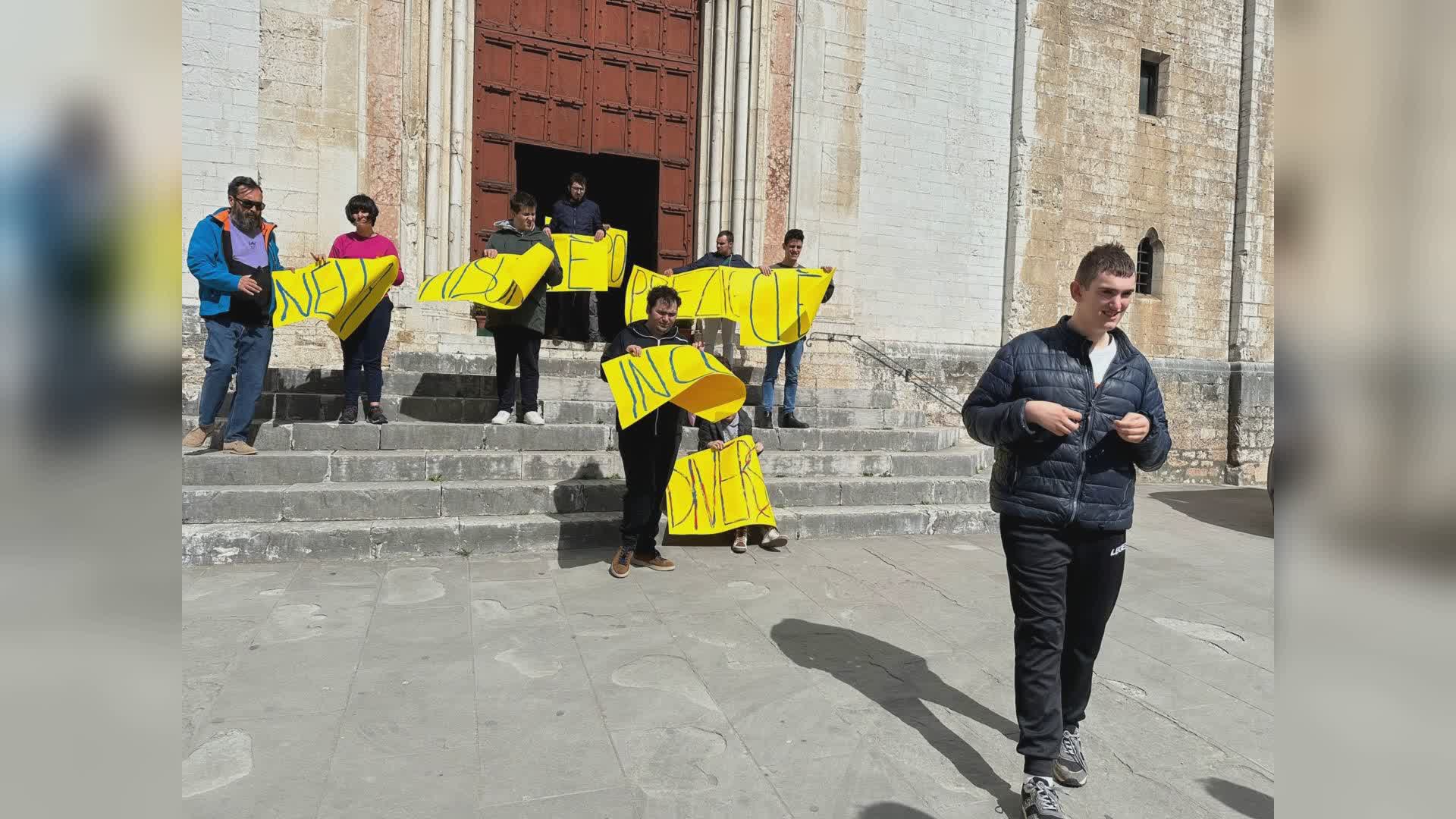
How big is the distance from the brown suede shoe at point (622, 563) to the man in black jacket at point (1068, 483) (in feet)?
9.47

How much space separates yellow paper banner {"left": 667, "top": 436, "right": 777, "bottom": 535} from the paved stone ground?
0.41 m

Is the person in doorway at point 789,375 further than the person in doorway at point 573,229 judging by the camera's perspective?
No

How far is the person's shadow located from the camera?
122 inches

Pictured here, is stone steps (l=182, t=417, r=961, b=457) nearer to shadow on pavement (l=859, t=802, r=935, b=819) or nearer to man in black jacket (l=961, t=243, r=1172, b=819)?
man in black jacket (l=961, t=243, r=1172, b=819)

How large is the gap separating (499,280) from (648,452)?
2.59 meters

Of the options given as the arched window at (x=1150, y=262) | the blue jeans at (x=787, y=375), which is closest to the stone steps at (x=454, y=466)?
the blue jeans at (x=787, y=375)

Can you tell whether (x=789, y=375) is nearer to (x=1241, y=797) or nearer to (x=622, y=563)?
(x=622, y=563)

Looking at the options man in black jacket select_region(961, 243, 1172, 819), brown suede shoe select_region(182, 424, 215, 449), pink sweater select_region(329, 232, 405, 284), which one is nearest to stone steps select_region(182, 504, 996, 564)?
brown suede shoe select_region(182, 424, 215, 449)

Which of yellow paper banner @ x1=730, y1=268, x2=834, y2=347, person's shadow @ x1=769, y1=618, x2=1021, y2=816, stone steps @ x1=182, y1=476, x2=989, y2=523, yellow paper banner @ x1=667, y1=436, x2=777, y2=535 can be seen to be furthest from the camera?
yellow paper banner @ x1=730, y1=268, x2=834, y2=347

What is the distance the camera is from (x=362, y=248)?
6.81 metres

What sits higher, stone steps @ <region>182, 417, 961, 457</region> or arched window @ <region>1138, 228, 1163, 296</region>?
arched window @ <region>1138, 228, 1163, 296</region>

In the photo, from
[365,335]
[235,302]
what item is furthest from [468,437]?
[235,302]

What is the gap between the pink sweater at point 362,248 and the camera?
22.2 ft

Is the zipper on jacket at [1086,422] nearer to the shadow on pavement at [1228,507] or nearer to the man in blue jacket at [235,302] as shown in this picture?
the man in blue jacket at [235,302]
